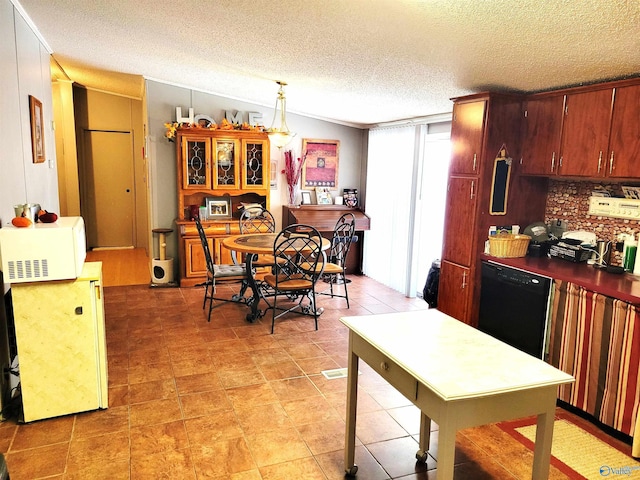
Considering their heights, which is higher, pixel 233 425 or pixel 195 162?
pixel 195 162

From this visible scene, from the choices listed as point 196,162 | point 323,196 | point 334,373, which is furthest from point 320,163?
point 334,373

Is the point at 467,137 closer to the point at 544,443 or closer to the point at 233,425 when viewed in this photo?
the point at 544,443

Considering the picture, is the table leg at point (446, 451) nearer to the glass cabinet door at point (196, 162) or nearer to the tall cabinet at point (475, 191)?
the tall cabinet at point (475, 191)

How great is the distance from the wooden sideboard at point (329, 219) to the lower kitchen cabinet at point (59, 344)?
3467mm

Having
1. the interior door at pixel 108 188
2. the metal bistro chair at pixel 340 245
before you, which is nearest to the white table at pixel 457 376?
the metal bistro chair at pixel 340 245

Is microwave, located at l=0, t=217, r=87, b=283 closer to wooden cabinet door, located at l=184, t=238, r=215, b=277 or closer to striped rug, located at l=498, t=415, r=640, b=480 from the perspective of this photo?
striped rug, located at l=498, t=415, r=640, b=480

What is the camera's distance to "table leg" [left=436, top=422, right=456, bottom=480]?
1.54 metres

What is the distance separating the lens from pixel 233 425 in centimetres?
273

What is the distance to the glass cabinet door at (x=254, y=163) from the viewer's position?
5871 mm

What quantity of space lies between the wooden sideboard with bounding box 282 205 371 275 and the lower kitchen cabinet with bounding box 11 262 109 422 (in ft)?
11.4

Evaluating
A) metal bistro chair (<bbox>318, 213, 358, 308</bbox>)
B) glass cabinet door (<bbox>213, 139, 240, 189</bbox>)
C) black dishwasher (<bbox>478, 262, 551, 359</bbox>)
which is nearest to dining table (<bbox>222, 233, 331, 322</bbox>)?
metal bistro chair (<bbox>318, 213, 358, 308</bbox>)

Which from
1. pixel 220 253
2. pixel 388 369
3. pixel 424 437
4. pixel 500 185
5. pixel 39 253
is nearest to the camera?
pixel 388 369

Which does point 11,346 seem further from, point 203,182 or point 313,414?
point 203,182

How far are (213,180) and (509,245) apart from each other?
11.9 feet
